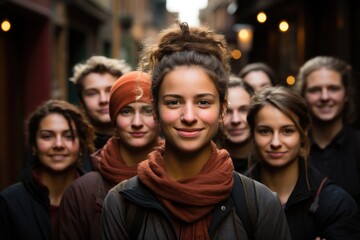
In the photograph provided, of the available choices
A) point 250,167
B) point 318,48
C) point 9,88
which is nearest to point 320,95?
point 250,167

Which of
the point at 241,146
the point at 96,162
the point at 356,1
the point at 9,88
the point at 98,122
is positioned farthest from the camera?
the point at 9,88

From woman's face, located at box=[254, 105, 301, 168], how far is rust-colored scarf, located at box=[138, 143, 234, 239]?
4.50 feet

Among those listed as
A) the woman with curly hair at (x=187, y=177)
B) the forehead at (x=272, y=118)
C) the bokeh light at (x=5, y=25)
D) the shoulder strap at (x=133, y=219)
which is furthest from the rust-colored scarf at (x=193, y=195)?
the bokeh light at (x=5, y=25)

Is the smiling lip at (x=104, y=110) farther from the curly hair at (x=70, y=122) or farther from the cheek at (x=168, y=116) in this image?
the cheek at (x=168, y=116)

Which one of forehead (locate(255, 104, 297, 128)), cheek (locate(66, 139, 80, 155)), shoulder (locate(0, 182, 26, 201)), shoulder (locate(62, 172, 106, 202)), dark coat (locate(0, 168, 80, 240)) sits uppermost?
forehead (locate(255, 104, 297, 128))

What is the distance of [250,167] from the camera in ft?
15.3

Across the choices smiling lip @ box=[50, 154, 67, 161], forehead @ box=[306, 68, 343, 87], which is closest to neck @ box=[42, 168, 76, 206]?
smiling lip @ box=[50, 154, 67, 161]

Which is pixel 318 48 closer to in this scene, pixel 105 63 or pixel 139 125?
pixel 105 63

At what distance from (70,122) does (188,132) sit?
7.35 ft

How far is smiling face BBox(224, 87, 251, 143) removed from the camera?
5227 mm

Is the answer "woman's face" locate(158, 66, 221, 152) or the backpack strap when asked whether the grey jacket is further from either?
"woman's face" locate(158, 66, 221, 152)

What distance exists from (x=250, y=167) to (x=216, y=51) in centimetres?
172

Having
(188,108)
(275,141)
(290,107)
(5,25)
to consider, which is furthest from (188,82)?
(5,25)

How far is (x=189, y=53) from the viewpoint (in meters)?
3.03
